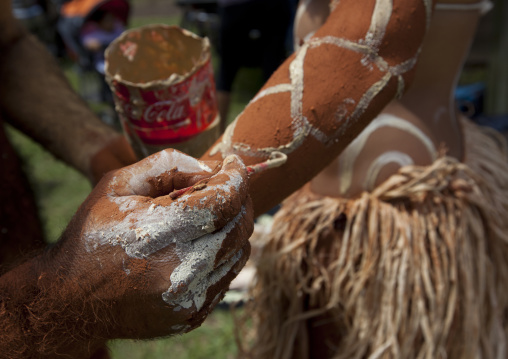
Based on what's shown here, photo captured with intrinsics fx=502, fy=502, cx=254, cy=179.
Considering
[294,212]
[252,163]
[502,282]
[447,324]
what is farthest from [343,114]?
[502,282]

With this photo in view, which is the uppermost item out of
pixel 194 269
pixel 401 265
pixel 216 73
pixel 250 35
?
pixel 194 269

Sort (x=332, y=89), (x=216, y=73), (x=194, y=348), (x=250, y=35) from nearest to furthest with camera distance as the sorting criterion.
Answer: (x=332, y=89) < (x=194, y=348) < (x=250, y=35) < (x=216, y=73)

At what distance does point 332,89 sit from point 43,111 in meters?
0.94

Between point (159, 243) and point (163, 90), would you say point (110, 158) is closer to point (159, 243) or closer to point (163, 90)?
point (163, 90)

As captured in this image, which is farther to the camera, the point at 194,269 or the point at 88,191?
the point at 88,191

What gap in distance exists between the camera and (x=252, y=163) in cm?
97

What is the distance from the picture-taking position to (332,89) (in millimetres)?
948

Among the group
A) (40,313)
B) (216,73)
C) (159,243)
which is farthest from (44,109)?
(216,73)

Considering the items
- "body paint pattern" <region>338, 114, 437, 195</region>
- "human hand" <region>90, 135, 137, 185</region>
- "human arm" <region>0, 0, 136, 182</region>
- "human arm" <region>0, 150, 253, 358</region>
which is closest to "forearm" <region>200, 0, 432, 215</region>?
"human arm" <region>0, 150, 253, 358</region>

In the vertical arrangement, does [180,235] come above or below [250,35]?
above

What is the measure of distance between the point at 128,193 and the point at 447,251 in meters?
0.94

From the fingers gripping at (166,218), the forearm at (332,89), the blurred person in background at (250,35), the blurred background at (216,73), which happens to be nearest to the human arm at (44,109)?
the forearm at (332,89)

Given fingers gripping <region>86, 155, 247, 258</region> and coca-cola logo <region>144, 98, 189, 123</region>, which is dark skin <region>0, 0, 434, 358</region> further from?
coca-cola logo <region>144, 98, 189, 123</region>

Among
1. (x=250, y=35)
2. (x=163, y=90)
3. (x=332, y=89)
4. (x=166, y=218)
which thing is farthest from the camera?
(x=250, y=35)
